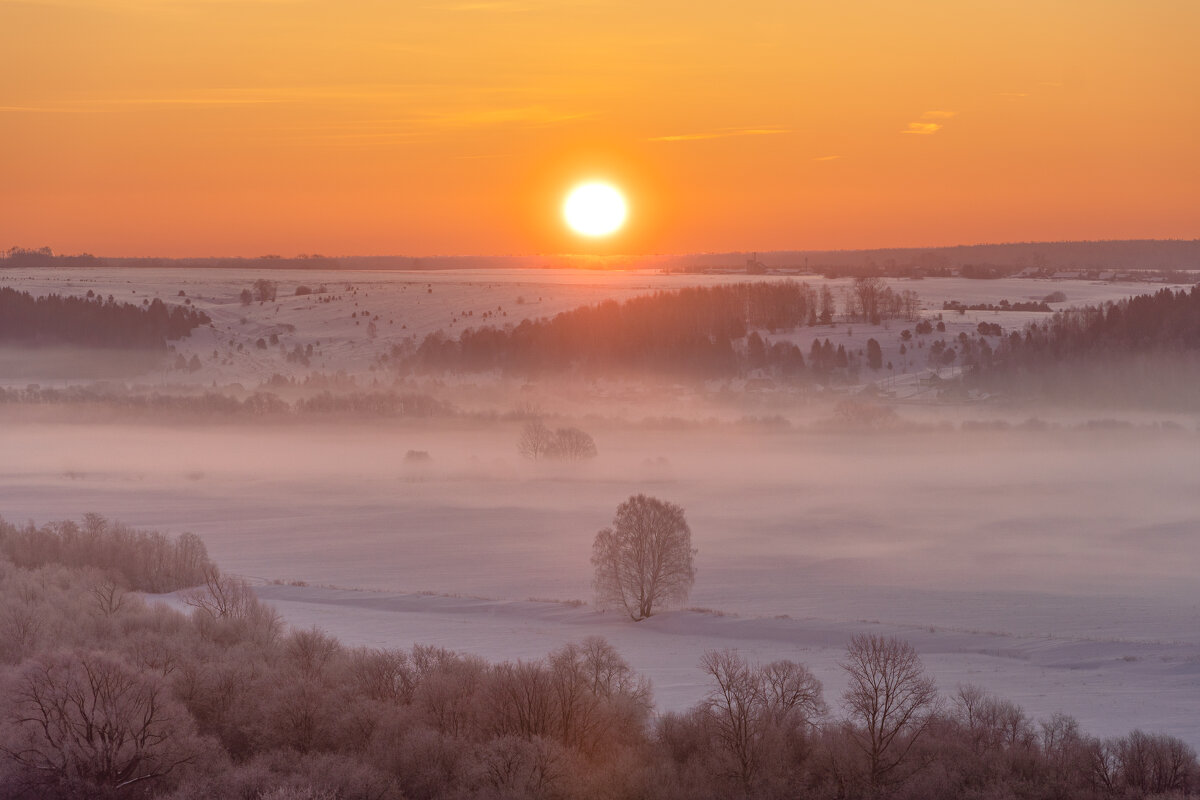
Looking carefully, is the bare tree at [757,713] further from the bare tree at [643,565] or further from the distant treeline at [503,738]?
the bare tree at [643,565]

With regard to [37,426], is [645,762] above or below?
below

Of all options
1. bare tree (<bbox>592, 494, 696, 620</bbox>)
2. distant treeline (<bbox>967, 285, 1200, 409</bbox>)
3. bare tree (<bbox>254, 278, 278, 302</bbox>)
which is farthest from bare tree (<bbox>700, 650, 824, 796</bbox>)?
bare tree (<bbox>254, 278, 278, 302</bbox>)

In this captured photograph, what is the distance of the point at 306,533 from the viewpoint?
200ft

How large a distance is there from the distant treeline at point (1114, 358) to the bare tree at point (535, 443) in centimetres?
3877

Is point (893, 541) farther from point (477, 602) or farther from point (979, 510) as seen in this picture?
point (477, 602)

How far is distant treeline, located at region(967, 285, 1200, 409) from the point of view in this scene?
107 meters

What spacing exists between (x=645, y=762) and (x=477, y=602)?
19592 mm

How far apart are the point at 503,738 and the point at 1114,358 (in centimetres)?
9609

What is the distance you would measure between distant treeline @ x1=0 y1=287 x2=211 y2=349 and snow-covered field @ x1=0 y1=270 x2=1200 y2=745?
11.6 ft

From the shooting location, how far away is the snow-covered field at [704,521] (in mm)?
36219

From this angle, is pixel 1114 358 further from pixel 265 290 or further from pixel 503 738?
pixel 503 738

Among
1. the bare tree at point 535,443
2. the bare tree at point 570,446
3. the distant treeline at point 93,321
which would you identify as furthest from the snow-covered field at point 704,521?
the distant treeline at point 93,321

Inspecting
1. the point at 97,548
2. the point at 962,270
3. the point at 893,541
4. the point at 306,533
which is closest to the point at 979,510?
the point at 893,541

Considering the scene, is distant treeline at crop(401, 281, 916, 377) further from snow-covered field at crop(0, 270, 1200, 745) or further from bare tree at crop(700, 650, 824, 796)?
bare tree at crop(700, 650, 824, 796)
